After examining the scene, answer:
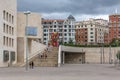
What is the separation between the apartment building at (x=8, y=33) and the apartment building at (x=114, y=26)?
4644 inches

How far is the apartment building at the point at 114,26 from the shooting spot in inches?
7324

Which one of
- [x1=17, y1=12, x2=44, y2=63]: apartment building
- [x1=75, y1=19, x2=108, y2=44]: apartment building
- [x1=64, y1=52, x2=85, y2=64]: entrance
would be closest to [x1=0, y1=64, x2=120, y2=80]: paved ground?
[x1=17, y1=12, x2=44, y2=63]: apartment building

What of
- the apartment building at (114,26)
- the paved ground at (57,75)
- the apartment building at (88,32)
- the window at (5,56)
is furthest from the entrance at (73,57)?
the apartment building at (88,32)

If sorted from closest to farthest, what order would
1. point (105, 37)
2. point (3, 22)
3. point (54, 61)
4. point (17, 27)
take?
point (3, 22) < point (54, 61) < point (17, 27) < point (105, 37)

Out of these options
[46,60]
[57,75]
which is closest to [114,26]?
[46,60]

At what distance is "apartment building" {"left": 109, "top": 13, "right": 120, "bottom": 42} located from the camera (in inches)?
7324

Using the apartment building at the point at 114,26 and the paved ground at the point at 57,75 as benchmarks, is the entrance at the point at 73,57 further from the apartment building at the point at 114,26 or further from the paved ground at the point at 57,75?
the apartment building at the point at 114,26

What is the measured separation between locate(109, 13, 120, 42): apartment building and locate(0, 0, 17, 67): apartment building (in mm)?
117967

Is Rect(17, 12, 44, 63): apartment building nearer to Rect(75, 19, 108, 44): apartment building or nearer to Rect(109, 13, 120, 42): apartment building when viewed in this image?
Rect(109, 13, 120, 42): apartment building

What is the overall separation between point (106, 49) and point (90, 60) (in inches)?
252

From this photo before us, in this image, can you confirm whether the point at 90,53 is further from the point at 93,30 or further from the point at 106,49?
the point at 93,30

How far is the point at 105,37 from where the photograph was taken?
19962cm

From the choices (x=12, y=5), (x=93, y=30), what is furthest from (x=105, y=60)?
(x=93, y=30)

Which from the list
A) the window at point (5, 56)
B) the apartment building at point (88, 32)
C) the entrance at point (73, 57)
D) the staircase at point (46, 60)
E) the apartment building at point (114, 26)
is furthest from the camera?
the apartment building at point (88, 32)
